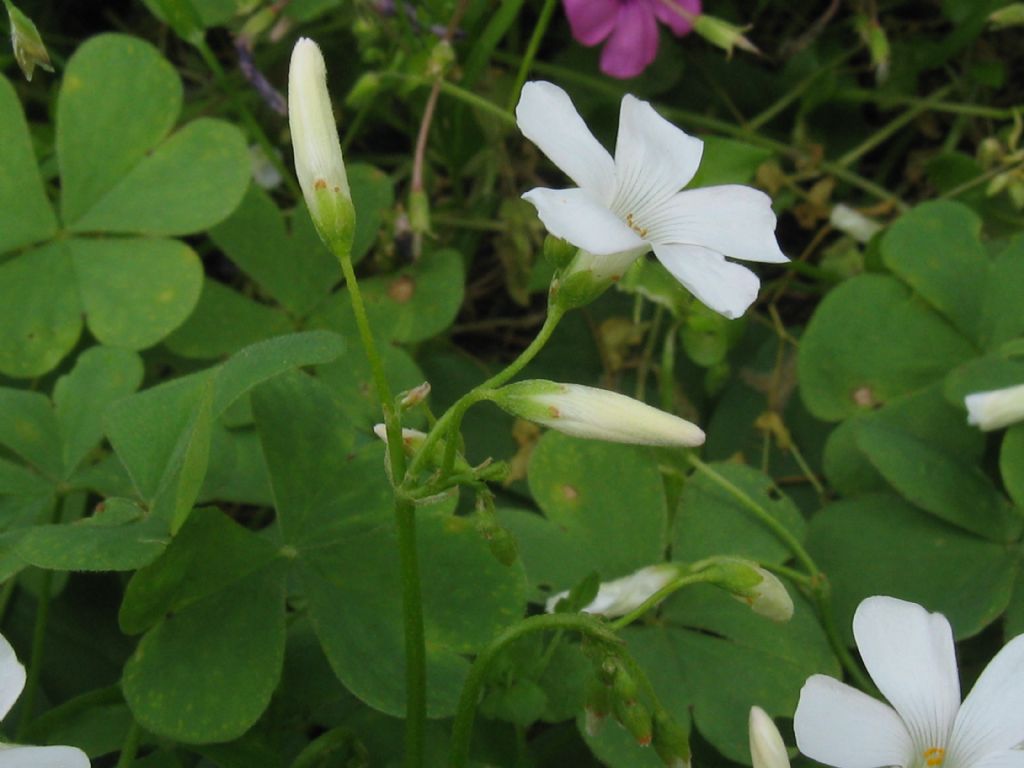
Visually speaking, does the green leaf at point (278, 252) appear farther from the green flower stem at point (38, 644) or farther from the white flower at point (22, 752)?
the white flower at point (22, 752)

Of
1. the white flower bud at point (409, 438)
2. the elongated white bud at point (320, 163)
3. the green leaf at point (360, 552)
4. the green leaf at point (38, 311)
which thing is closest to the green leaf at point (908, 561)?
the green leaf at point (360, 552)

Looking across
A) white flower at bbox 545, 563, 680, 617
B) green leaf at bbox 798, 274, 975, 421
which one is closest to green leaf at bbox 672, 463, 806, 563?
white flower at bbox 545, 563, 680, 617

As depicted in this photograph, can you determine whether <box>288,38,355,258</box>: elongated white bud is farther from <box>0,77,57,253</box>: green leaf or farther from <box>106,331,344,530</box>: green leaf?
<box>0,77,57,253</box>: green leaf

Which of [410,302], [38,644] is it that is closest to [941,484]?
[410,302]

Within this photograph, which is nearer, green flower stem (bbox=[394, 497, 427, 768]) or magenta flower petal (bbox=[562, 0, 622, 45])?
green flower stem (bbox=[394, 497, 427, 768])

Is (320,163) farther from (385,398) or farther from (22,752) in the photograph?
(22,752)

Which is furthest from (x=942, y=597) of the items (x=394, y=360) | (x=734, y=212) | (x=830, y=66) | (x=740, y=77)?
(x=740, y=77)

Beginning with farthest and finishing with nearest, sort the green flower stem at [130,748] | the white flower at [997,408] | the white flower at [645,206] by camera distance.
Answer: the white flower at [997,408] < the green flower stem at [130,748] < the white flower at [645,206]
